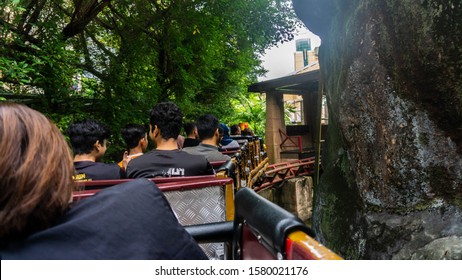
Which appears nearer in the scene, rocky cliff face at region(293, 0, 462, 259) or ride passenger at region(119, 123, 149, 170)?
rocky cliff face at region(293, 0, 462, 259)

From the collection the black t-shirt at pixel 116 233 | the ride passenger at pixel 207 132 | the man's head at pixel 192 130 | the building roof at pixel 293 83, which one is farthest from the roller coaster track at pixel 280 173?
the black t-shirt at pixel 116 233

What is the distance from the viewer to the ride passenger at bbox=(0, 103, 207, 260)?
89cm

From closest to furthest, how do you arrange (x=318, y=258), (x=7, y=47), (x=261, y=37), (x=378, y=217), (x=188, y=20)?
(x=318, y=258), (x=378, y=217), (x=7, y=47), (x=188, y=20), (x=261, y=37)

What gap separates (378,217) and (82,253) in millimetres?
2420

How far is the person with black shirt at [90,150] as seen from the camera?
2.87 meters

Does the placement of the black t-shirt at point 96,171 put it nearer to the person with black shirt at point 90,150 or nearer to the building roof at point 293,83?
the person with black shirt at point 90,150

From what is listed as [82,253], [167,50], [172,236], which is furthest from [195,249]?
[167,50]

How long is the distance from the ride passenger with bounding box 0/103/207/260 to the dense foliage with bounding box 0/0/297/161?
13.8ft

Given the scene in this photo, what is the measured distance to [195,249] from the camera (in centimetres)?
110

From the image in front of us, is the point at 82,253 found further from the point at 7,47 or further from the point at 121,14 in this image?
the point at 121,14

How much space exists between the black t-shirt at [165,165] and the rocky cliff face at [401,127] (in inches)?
52.1

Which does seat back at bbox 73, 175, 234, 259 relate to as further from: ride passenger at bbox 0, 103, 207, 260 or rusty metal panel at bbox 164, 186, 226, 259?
ride passenger at bbox 0, 103, 207, 260

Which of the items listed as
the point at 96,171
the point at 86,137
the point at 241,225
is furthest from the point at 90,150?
the point at 241,225

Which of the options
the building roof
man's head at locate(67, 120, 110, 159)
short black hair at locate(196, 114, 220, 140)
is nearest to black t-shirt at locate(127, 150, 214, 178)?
man's head at locate(67, 120, 110, 159)
